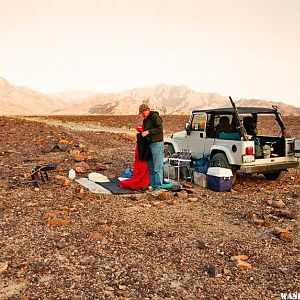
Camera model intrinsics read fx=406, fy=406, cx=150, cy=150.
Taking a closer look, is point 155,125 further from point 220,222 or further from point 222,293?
point 222,293

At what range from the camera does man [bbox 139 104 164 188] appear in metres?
9.12

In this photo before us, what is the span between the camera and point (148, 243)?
594 cm

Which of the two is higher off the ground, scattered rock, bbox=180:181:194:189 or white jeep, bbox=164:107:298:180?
white jeep, bbox=164:107:298:180

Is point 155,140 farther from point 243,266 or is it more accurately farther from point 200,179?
point 243,266

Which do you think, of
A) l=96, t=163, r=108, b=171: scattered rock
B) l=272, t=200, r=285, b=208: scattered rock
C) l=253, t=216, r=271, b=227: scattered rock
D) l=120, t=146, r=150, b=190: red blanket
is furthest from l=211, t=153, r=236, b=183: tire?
l=96, t=163, r=108, b=171: scattered rock

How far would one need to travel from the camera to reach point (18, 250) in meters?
5.69

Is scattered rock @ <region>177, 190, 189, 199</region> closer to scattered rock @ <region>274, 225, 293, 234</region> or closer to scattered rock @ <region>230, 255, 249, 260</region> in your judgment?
scattered rock @ <region>274, 225, 293, 234</region>

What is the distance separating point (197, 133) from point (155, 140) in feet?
7.26

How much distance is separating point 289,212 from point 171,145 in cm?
523

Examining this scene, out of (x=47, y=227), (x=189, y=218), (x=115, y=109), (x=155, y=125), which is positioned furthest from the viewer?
(x=115, y=109)

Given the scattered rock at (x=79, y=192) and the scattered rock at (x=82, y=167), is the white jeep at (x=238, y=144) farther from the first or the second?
the scattered rock at (x=79, y=192)

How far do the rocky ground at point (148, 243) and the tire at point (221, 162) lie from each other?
0.55m

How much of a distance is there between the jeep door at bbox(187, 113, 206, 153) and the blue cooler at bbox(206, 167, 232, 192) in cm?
140

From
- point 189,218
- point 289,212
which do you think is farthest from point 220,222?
point 289,212
